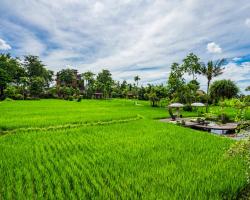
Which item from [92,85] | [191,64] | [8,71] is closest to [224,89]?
[191,64]

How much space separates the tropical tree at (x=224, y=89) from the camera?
43.0m

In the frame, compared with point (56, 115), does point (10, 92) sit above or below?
above

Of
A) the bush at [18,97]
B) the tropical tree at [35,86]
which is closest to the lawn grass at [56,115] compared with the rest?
the bush at [18,97]

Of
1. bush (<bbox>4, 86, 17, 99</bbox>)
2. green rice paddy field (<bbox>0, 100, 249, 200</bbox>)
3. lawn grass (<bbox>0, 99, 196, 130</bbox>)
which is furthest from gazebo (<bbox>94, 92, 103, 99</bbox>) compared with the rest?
green rice paddy field (<bbox>0, 100, 249, 200</bbox>)

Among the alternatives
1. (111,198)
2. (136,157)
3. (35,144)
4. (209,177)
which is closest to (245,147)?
(209,177)

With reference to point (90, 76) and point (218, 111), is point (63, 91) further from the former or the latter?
point (218, 111)

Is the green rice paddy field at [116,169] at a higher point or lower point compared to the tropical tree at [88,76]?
lower

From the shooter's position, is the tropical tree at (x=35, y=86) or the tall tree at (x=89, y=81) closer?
the tropical tree at (x=35, y=86)

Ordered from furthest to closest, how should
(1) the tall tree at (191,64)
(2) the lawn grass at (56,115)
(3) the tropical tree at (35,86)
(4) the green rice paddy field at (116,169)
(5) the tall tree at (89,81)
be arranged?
(5) the tall tree at (89,81) < (3) the tropical tree at (35,86) < (1) the tall tree at (191,64) < (2) the lawn grass at (56,115) < (4) the green rice paddy field at (116,169)

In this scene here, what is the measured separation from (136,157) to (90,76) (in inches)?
2355

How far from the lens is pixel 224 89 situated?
1713 inches

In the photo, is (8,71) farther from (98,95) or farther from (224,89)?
(224,89)

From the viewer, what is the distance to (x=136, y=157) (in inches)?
260

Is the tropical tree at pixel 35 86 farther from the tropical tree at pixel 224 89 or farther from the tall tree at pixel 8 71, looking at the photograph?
the tropical tree at pixel 224 89
